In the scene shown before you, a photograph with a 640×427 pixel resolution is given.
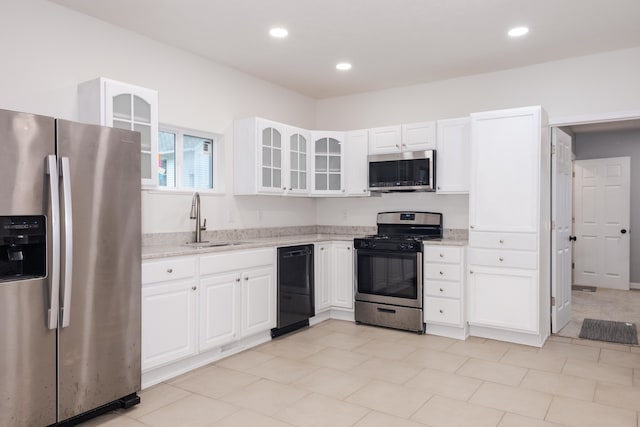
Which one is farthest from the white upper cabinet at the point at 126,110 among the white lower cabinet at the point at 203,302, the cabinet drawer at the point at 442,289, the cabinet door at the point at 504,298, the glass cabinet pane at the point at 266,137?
the cabinet door at the point at 504,298

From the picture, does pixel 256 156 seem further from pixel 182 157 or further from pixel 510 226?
pixel 510 226

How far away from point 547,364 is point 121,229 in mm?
3262

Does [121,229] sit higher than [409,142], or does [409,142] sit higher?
[409,142]

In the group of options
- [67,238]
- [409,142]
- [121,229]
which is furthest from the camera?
[409,142]

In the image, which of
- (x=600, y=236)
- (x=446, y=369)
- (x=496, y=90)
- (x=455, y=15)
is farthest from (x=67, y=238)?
(x=600, y=236)

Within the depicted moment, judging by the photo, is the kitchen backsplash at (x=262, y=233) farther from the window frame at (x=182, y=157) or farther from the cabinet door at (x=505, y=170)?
the cabinet door at (x=505, y=170)

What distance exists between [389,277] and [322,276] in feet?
2.36

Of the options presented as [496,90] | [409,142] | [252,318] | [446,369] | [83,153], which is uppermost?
[496,90]

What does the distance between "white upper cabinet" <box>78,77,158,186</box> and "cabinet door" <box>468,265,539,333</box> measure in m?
2.97

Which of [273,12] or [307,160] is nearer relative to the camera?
[273,12]

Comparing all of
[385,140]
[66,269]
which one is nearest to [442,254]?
[385,140]

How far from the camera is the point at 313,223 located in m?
5.82

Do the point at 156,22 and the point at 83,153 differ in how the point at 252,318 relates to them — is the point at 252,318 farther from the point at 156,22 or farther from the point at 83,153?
the point at 156,22

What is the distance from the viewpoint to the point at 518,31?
142 inches
